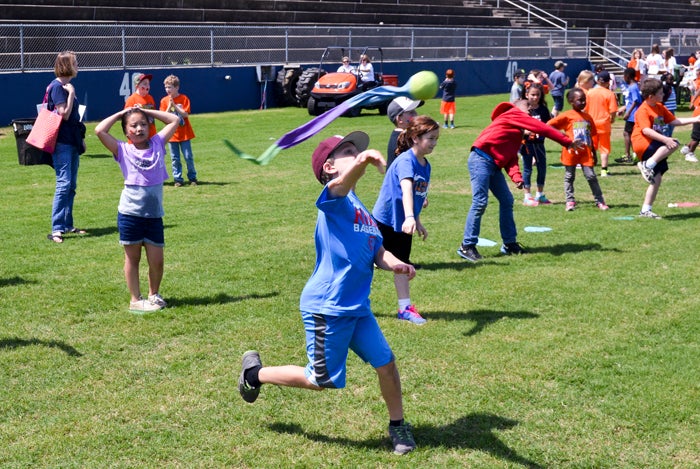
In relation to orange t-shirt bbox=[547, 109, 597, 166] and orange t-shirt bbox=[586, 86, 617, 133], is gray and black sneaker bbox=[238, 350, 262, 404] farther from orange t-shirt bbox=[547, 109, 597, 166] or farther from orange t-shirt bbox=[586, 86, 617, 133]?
orange t-shirt bbox=[586, 86, 617, 133]

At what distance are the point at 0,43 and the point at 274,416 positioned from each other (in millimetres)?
20434

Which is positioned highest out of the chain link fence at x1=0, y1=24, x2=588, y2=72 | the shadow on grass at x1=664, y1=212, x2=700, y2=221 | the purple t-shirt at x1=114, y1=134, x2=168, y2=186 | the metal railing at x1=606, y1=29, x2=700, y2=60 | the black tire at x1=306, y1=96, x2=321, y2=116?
the metal railing at x1=606, y1=29, x2=700, y2=60

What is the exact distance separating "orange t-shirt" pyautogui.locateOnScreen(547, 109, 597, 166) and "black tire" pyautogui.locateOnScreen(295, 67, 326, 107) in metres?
17.0

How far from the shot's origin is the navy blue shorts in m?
7.30

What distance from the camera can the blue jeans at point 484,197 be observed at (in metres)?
9.33

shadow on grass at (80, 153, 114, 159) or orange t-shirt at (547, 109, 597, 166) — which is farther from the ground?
orange t-shirt at (547, 109, 597, 166)

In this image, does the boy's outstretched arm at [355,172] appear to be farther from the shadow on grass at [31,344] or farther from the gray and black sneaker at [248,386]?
the shadow on grass at [31,344]

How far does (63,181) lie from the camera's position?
10.4 m

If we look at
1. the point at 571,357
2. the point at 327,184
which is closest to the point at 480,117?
the point at 571,357

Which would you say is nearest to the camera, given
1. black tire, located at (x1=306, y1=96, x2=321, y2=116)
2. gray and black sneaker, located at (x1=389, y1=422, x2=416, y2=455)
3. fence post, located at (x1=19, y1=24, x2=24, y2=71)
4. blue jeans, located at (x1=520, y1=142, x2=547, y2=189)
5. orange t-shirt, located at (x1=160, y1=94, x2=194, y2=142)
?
gray and black sneaker, located at (x1=389, y1=422, x2=416, y2=455)

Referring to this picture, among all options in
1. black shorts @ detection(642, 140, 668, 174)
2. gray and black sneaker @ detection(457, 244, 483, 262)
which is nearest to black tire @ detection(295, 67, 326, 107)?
black shorts @ detection(642, 140, 668, 174)

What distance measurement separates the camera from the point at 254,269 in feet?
29.3

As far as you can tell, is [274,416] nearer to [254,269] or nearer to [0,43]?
[254,269]

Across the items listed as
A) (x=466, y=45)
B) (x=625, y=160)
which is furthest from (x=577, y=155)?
(x=466, y=45)
